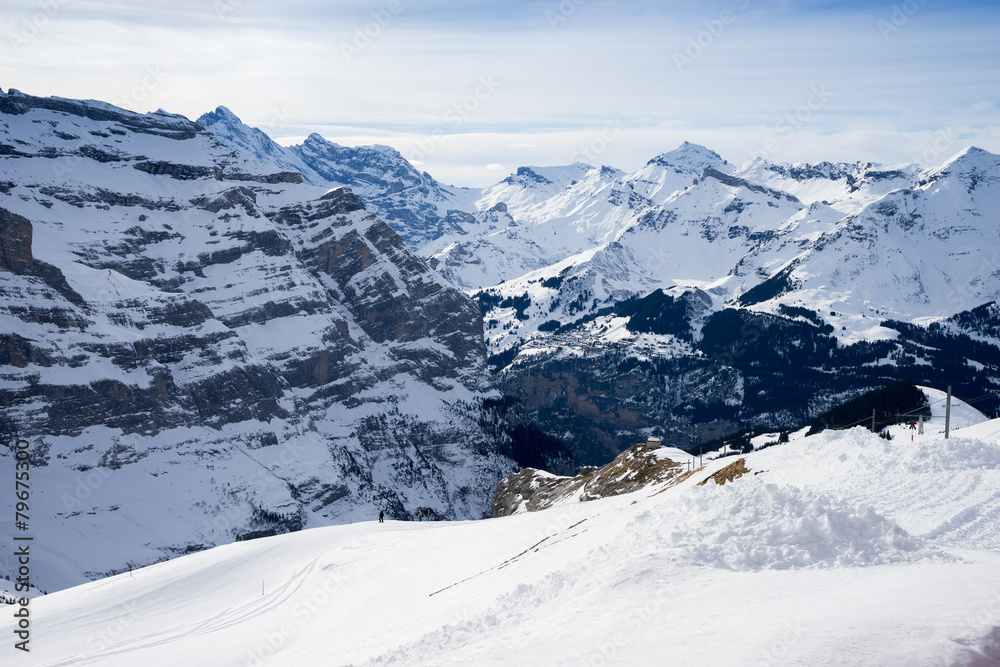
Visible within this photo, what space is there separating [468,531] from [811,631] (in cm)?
3566

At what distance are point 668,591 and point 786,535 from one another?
540 centimetres

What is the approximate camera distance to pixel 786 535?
27.4 m

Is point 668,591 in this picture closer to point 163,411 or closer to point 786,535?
point 786,535

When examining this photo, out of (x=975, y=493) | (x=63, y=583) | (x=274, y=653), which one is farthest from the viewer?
(x=63, y=583)

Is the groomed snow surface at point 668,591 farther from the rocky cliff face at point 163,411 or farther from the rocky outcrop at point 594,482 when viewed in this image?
the rocky cliff face at point 163,411

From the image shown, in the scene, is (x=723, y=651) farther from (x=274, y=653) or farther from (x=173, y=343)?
(x=173, y=343)

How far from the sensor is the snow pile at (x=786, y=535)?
26.6m

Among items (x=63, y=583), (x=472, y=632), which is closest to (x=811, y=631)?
(x=472, y=632)

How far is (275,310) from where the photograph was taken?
199 m

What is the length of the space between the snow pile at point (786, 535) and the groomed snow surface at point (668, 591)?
6 cm

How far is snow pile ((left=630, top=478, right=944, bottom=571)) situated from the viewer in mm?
26562

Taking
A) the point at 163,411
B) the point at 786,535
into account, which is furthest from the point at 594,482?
the point at 163,411

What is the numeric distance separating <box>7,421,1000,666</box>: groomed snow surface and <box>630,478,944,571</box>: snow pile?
62 mm

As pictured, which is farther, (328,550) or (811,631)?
(328,550)
